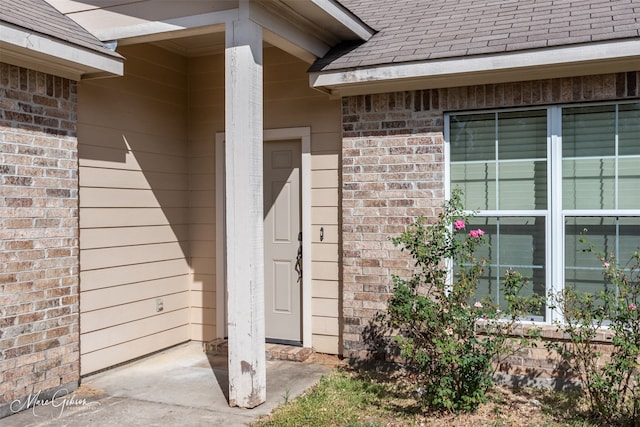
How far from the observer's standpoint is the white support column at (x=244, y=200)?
4488 millimetres

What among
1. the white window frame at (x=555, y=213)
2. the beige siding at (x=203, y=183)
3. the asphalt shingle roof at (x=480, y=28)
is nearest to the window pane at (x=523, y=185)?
the white window frame at (x=555, y=213)

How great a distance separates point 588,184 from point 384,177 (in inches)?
69.1

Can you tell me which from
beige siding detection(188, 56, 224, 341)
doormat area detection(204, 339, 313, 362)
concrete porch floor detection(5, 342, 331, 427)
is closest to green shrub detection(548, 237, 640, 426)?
concrete porch floor detection(5, 342, 331, 427)

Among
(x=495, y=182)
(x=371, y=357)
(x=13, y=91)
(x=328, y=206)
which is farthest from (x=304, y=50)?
(x=371, y=357)

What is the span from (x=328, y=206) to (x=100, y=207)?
2.20 metres

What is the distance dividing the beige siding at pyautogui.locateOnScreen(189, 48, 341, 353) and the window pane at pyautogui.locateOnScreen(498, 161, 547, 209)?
1.66 metres

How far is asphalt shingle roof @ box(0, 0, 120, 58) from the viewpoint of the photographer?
4.29 meters

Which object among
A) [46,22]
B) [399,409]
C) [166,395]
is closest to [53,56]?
[46,22]

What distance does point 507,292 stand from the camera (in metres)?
4.40

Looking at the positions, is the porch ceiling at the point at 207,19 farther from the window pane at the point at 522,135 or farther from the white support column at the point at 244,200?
the window pane at the point at 522,135

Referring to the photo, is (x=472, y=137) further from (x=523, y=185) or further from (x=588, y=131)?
(x=588, y=131)

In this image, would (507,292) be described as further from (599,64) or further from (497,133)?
(599,64)

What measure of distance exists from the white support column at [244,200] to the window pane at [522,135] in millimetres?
2182

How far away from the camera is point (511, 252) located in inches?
204
